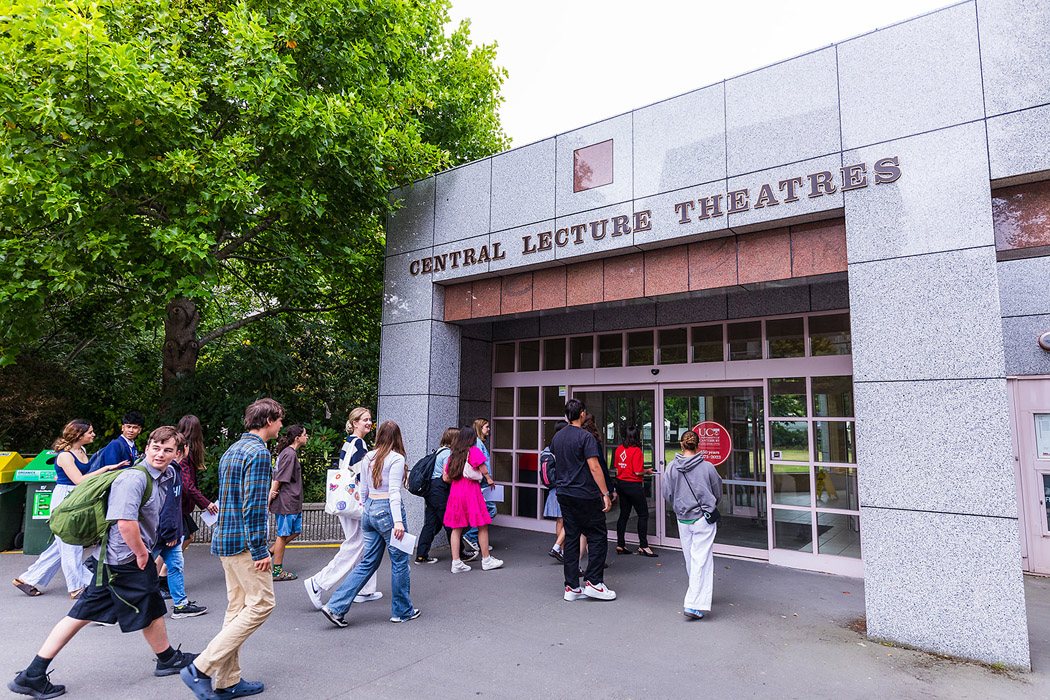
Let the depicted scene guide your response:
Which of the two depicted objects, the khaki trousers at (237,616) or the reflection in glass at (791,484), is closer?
the khaki trousers at (237,616)

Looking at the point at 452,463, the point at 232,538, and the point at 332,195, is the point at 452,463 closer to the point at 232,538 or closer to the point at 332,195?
the point at 232,538

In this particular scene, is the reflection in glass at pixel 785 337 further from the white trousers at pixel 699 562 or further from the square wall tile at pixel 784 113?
the white trousers at pixel 699 562

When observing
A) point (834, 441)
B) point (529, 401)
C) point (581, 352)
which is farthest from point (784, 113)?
point (529, 401)

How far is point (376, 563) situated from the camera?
5.02 meters

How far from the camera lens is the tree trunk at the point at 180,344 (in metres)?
10.0

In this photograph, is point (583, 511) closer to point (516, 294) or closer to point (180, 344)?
point (516, 294)

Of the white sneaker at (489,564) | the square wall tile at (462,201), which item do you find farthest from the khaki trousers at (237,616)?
the square wall tile at (462,201)

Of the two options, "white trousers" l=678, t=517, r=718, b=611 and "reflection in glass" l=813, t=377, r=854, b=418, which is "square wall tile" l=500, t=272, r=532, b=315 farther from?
"reflection in glass" l=813, t=377, r=854, b=418

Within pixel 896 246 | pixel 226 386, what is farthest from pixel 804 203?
pixel 226 386

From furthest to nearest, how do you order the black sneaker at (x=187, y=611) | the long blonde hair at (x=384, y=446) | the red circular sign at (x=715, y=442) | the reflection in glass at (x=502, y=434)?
the reflection in glass at (x=502, y=434) < the red circular sign at (x=715, y=442) < the black sneaker at (x=187, y=611) < the long blonde hair at (x=384, y=446)

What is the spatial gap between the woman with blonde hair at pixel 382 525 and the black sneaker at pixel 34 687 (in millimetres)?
1779

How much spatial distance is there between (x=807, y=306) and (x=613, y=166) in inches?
113

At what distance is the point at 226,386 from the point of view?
1016 centimetres

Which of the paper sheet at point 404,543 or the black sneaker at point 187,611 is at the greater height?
the paper sheet at point 404,543
